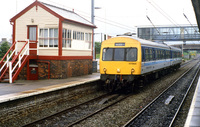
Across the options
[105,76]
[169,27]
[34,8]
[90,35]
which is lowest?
[105,76]

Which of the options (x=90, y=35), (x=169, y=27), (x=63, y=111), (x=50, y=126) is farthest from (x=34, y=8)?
(x=169, y=27)

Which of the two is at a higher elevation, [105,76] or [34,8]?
[34,8]

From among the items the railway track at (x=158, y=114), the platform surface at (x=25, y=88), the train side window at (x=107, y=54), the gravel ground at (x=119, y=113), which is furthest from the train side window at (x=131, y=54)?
the platform surface at (x=25, y=88)

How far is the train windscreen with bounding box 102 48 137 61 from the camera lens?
12.8 m

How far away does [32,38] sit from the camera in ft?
49.8

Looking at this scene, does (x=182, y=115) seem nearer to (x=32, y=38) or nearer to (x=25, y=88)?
(x=25, y=88)

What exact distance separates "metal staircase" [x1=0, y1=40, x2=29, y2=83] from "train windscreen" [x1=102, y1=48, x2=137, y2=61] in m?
4.60

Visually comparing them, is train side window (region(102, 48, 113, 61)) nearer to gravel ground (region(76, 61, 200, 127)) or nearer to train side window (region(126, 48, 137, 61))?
train side window (region(126, 48, 137, 61))

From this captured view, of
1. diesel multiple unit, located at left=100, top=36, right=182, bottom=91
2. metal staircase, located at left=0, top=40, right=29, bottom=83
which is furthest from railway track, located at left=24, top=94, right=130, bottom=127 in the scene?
metal staircase, located at left=0, top=40, right=29, bottom=83

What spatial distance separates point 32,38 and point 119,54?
5762 millimetres

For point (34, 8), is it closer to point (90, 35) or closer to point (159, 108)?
point (90, 35)

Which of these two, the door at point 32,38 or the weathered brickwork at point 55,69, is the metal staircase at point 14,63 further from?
the weathered brickwork at point 55,69

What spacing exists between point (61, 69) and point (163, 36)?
1789 inches

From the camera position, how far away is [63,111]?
371 inches
